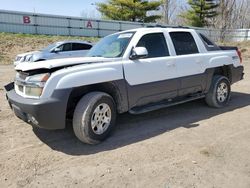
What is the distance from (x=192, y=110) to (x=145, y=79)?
195 cm

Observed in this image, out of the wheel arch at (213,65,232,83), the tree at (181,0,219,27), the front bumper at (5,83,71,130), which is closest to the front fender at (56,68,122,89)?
the front bumper at (5,83,71,130)

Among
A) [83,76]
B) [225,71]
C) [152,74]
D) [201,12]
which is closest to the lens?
[83,76]

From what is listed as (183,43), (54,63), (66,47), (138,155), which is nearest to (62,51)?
(66,47)

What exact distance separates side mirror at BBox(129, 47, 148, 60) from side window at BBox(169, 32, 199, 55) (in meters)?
1.14

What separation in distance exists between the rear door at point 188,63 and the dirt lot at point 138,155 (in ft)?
2.21

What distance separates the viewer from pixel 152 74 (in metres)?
5.30

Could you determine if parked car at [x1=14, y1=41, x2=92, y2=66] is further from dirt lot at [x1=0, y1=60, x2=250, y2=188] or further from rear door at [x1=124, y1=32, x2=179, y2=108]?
rear door at [x1=124, y1=32, x2=179, y2=108]

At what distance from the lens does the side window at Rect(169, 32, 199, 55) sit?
594 centimetres

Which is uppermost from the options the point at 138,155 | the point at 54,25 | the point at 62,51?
the point at 54,25

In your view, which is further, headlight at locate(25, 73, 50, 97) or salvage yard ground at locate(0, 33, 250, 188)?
headlight at locate(25, 73, 50, 97)

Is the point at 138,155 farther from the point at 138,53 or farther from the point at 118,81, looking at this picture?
the point at 138,53

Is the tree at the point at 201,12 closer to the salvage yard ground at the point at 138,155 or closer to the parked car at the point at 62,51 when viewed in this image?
the parked car at the point at 62,51

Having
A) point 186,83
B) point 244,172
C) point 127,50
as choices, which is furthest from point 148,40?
point 244,172

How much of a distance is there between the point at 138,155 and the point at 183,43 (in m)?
2.91
